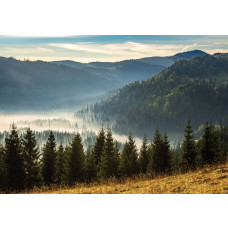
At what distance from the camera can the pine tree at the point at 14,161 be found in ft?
56.9

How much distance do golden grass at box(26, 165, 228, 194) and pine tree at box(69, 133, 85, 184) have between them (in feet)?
27.0

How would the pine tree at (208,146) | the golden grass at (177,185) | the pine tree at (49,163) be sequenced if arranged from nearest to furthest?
the golden grass at (177,185), the pine tree at (208,146), the pine tree at (49,163)

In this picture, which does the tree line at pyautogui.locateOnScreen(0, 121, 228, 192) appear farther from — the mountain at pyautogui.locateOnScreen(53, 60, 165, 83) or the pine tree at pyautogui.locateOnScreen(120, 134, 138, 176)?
the mountain at pyautogui.locateOnScreen(53, 60, 165, 83)

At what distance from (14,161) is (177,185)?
14.0 m

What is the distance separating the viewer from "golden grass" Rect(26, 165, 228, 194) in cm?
879

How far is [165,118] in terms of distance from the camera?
18.7 metres

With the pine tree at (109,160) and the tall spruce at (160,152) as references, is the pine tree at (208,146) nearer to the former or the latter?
the tall spruce at (160,152)

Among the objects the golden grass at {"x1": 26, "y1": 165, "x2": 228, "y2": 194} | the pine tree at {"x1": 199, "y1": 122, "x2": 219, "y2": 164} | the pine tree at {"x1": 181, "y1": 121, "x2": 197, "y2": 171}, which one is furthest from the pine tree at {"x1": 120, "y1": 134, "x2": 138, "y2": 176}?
the golden grass at {"x1": 26, "y1": 165, "x2": 228, "y2": 194}

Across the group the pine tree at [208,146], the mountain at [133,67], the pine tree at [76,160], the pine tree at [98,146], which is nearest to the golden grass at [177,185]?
the pine tree at [76,160]

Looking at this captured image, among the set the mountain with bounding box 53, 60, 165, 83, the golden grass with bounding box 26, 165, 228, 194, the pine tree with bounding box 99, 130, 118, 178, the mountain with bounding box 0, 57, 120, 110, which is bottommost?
the pine tree with bounding box 99, 130, 118, 178

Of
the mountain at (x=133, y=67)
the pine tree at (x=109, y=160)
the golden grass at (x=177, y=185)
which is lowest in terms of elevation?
the pine tree at (x=109, y=160)

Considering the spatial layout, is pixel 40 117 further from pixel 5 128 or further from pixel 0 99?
pixel 0 99

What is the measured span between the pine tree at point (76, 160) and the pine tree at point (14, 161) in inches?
154

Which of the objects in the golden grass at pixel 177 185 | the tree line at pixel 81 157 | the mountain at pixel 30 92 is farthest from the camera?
the mountain at pixel 30 92
